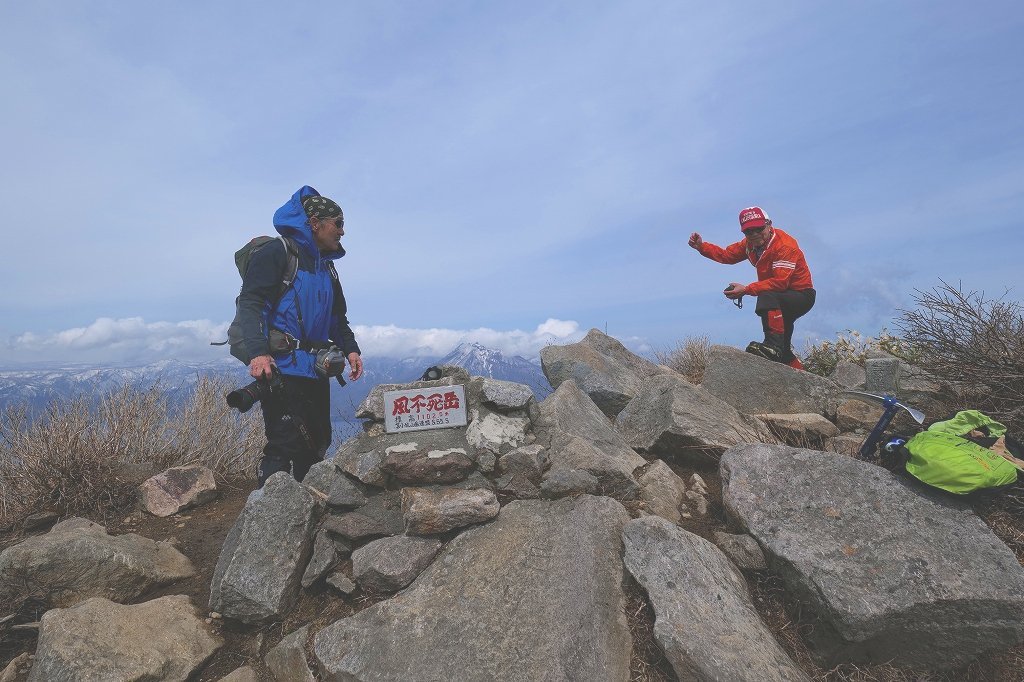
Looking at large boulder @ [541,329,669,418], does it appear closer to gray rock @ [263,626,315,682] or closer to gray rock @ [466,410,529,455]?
gray rock @ [466,410,529,455]

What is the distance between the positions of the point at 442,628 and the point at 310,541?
1448mm

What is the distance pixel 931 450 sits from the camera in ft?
13.2

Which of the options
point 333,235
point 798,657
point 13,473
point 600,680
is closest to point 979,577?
point 798,657

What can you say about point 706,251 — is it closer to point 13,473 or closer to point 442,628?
point 442,628

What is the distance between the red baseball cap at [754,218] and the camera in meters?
7.43

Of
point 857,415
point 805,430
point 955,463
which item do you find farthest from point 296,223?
point 857,415

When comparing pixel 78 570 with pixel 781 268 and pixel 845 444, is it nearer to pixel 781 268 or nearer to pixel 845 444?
pixel 845 444

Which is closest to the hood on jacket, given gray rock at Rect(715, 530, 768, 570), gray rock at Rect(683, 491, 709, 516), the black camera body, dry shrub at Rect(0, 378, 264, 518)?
the black camera body

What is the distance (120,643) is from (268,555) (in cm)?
98

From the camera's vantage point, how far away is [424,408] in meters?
4.78

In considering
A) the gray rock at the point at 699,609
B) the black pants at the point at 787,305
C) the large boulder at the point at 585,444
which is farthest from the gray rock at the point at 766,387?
the gray rock at the point at 699,609

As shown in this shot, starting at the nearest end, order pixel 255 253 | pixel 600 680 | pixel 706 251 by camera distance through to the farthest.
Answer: pixel 600 680 → pixel 255 253 → pixel 706 251

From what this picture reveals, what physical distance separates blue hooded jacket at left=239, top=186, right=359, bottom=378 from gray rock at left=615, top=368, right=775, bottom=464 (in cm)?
358

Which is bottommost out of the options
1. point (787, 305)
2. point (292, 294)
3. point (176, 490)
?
point (176, 490)
